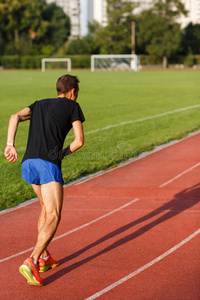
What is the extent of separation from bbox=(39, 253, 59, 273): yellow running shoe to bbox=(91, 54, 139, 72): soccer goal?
76121 millimetres

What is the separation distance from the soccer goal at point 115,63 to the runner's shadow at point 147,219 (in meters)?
73.0

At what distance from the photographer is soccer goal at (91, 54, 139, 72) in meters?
81.5

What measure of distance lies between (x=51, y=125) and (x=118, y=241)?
7.18ft

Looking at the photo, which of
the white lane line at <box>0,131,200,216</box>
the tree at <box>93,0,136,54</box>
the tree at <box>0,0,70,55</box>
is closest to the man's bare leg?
the white lane line at <box>0,131,200,216</box>

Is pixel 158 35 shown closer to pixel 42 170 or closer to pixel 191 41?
pixel 191 41

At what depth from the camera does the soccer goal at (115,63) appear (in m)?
81.5

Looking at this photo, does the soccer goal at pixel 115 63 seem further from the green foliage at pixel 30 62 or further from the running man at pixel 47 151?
the running man at pixel 47 151

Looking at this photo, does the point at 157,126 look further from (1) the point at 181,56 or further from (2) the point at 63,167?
(1) the point at 181,56

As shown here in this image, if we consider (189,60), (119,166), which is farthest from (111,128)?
(189,60)

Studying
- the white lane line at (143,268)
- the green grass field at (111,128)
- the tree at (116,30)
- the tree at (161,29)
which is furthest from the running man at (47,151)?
the tree at (116,30)

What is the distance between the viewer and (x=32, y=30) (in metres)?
105

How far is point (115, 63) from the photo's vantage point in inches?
3226

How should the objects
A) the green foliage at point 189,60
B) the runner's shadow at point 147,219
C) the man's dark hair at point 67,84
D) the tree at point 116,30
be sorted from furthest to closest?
the tree at point 116,30, the green foliage at point 189,60, the runner's shadow at point 147,219, the man's dark hair at point 67,84

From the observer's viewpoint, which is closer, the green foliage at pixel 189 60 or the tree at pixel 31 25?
the green foliage at pixel 189 60
